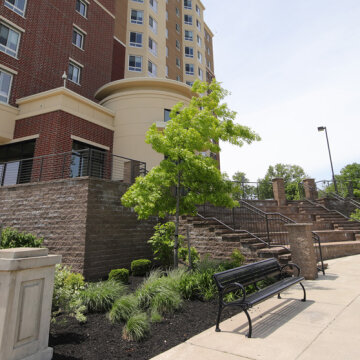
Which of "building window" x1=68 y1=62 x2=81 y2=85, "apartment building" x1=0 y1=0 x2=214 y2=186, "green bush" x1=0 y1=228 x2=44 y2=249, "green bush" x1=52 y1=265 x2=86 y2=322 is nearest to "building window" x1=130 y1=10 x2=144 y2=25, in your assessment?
"apartment building" x1=0 y1=0 x2=214 y2=186

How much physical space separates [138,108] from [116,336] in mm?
15429

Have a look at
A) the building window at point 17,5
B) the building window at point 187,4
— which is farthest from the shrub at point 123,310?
the building window at point 187,4

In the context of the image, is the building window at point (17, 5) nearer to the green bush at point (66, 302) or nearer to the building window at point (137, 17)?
the building window at point (137, 17)

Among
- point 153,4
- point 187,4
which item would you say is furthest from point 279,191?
point 187,4

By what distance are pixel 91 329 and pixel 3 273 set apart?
2.37 meters

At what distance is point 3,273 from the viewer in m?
3.26

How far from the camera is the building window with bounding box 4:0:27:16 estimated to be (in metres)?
16.0

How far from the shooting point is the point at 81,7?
20.9 meters

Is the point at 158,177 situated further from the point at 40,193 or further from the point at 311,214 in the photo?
the point at 311,214

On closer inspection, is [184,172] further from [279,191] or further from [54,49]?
[54,49]

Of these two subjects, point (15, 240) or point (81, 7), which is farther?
point (81, 7)

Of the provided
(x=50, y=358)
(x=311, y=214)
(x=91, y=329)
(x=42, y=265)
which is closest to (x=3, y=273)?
(x=42, y=265)

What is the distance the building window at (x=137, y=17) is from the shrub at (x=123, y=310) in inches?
1149

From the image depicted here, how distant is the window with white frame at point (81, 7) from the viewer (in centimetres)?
2047
